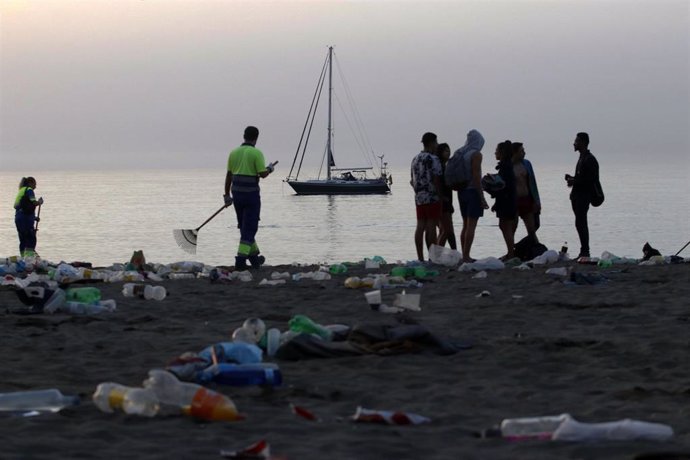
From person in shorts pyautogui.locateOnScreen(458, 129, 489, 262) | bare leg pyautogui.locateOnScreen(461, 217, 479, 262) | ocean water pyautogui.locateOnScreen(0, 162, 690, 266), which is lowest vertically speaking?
ocean water pyautogui.locateOnScreen(0, 162, 690, 266)

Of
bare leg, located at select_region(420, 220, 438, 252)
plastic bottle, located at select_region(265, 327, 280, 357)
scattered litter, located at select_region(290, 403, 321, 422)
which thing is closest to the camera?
scattered litter, located at select_region(290, 403, 321, 422)

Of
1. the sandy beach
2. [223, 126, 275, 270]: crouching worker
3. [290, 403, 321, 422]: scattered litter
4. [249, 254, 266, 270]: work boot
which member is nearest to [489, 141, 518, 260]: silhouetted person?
[223, 126, 275, 270]: crouching worker

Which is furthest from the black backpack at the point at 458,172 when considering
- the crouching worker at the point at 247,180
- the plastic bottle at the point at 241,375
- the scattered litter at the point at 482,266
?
the plastic bottle at the point at 241,375

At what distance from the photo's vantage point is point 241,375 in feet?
17.6

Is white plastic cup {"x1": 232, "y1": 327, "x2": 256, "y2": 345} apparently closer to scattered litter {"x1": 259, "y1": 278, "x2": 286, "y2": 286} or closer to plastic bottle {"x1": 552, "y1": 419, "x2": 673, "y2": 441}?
plastic bottle {"x1": 552, "y1": 419, "x2": 673, "y2": 441}

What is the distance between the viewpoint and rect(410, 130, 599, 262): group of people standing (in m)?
12.7

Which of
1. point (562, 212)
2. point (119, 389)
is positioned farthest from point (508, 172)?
point (562, 212)

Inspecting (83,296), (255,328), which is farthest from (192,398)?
(83,296)

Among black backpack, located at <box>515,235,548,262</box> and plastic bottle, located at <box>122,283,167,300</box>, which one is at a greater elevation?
black backpack, located at <box>515,235,548,262</box>

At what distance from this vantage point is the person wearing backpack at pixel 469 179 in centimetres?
1250

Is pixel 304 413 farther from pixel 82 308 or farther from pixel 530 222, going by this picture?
pixel 530 222

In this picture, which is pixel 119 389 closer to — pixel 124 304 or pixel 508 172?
pixel 124 304

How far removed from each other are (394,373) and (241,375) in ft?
2.81

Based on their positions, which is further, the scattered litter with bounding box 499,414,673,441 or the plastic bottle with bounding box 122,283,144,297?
the plastic bottle with bounding box 122,283,144,297
